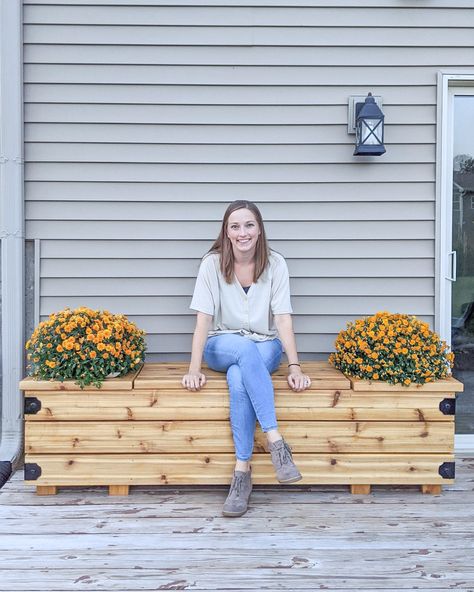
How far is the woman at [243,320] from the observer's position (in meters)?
2.39

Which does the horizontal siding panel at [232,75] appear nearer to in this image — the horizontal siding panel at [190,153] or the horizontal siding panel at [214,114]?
the horizontal siding panel at [214,114]

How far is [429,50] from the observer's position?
2.95m

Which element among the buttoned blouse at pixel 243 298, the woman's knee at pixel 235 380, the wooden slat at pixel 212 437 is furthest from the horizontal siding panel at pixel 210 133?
the wooden slat at pixel 212 437

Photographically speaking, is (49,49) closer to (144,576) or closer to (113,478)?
(113,478)

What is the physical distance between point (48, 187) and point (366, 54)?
170 centimetres

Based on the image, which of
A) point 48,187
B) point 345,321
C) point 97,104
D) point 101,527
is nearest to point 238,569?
point 101,527

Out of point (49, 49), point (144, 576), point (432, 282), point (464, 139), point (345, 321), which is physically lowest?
point (144, 576)

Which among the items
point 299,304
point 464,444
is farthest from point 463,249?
point 464,444

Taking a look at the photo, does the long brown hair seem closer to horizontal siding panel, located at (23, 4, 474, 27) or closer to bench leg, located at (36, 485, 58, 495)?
horizontal siding panel, located at (23, 4, 474, 27)

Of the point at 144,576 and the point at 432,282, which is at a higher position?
the point at 432,282

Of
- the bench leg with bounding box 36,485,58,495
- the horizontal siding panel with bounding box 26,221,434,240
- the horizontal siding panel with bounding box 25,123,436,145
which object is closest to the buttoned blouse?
the horizontal siding panel with bounding box 26,221,434,240

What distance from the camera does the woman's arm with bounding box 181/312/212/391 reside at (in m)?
2.48

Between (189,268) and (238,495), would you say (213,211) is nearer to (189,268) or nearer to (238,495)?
(189,268)

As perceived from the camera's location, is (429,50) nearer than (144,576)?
No
